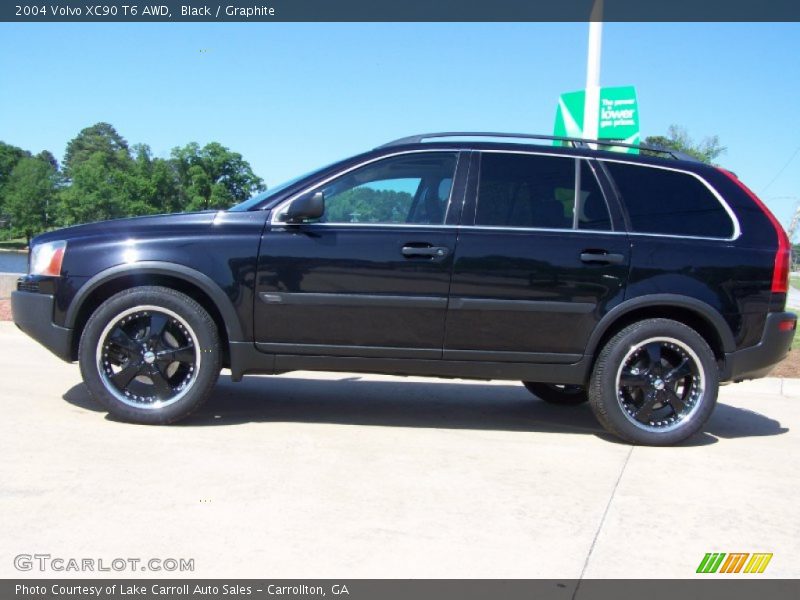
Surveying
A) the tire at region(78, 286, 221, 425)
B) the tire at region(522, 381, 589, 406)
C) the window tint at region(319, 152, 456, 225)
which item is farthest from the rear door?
the tire at region(78, 286, 221, 425)

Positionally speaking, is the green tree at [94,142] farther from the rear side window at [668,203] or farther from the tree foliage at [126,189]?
the rear side window at [668,203]

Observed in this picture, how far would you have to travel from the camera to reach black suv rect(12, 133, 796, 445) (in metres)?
4.61

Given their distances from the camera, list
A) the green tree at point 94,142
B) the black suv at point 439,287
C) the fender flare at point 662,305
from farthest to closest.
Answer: the green tree at point 94,142 → the fender flare at point 662,305 → the black suv at point 439,287

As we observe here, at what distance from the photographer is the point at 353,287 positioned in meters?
4.60

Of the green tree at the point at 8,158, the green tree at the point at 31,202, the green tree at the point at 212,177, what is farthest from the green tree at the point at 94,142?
the green tree at the point at 212,177

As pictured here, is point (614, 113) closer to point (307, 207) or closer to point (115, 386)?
point (307, 207)

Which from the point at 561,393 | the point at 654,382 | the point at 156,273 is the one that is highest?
the point at 156,273

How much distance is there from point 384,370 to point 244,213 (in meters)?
1.34

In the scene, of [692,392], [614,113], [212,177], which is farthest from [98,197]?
[692,392]

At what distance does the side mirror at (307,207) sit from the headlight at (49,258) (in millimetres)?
1457

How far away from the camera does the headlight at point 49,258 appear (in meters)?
4.64

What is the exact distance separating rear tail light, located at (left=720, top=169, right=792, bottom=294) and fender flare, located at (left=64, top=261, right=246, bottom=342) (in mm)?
3468

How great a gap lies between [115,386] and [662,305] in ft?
11.5
